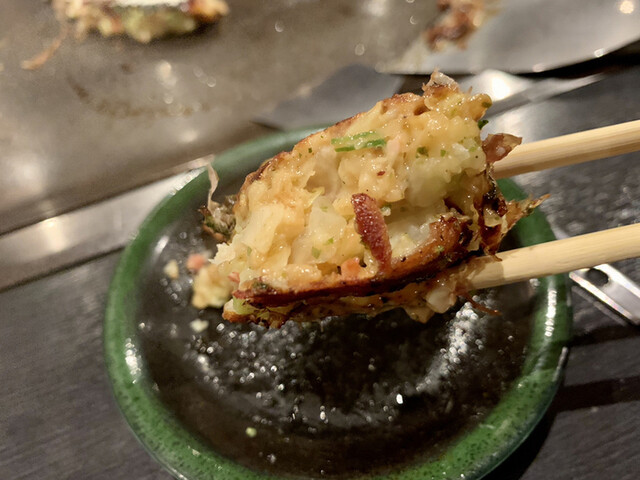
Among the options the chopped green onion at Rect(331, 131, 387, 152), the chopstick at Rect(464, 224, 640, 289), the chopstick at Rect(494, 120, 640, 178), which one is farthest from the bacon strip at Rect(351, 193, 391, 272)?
the chopstick at Rect(494, 120, 640, 178)

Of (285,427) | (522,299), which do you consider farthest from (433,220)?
(285,427)

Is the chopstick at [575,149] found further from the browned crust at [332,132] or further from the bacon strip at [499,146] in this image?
the browned crust at [332,132]

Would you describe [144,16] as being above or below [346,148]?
below

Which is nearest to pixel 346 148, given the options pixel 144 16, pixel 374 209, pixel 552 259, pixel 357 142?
pixel 357 142

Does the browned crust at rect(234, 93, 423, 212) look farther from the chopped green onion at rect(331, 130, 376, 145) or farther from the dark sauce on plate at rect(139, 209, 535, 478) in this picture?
the dark sauce on plate at rect(139, 209, 535, 478)

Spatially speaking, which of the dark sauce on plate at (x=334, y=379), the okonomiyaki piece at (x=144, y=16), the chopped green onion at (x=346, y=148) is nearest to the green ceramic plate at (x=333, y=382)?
the dark sauce on plate at (x=334, y=379)

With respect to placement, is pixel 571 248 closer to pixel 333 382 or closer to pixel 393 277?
pixel 393 277

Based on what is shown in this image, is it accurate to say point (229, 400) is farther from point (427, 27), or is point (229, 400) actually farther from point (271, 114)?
point (427, 27)
